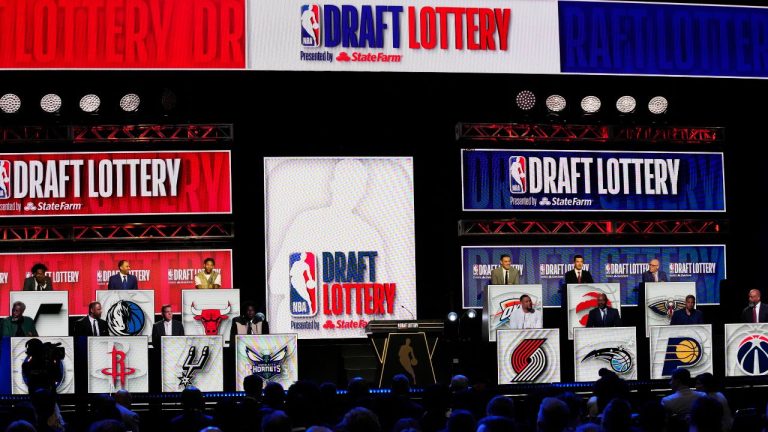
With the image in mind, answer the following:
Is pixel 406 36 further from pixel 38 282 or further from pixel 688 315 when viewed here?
pixel 38 282

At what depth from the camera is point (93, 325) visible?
582 inches

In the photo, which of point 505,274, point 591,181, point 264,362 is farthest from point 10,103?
point 591,181

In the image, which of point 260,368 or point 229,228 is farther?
point 229,228

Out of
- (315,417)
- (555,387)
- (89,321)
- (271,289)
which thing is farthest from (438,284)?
(315,417)

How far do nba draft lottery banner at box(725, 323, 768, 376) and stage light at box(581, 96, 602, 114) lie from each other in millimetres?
5051

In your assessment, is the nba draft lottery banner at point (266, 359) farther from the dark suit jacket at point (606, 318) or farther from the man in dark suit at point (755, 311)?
the man in dark suit at point (755, 311)

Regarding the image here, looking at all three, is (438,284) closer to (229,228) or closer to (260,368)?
(229,228)

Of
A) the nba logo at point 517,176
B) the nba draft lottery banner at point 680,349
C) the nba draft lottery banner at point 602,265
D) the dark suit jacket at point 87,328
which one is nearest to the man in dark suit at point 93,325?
the dark suit jacket at point 87,328

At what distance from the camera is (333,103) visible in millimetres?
18141

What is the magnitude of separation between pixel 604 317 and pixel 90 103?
8.48 meters

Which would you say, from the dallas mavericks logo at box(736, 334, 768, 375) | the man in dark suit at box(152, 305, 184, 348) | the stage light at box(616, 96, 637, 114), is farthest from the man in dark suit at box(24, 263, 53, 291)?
the dallas mavericks logo at box(736, 334, 768, 375)

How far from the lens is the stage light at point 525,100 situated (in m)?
17.9

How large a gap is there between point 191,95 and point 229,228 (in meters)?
2.31

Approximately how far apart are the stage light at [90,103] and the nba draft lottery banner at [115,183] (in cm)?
78
